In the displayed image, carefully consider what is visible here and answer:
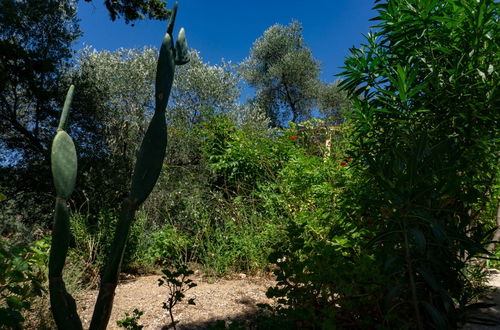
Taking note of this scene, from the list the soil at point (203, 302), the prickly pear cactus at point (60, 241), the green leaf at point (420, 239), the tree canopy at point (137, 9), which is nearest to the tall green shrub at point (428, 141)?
the green leaf at point (420, 239)

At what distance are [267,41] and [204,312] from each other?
1706cm

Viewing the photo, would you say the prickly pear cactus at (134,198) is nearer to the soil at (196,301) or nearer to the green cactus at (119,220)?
the green cactus at (119,220)

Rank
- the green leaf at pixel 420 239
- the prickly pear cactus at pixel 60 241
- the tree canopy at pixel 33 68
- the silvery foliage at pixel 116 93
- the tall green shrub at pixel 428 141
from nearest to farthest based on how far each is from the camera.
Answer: the prickly pear cactus at pixel 60 241, the green leaf at pixel 420 239, the tall green shrub at pixel 428 141, the tree canopy at pixel 33 68, the silvery foliage at pixel 116 93

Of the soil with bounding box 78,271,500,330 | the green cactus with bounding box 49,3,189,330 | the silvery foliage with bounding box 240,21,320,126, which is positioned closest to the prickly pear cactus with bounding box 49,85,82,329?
the green cactus with bounding box 49,3,189,330

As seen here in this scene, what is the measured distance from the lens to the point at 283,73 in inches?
696

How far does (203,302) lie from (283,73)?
15502 mm

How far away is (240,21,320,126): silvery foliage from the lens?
57.5 feet

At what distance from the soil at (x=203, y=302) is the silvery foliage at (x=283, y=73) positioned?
45.3 ft

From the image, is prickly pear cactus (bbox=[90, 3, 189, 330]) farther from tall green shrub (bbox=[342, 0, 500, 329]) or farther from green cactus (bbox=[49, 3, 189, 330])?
tall green shrub (bbox=[342, 0, 500, 329])

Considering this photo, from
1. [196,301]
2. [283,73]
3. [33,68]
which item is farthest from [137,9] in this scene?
[283,73]

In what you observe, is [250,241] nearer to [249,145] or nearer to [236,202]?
[236,202]

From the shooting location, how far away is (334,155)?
5.63 m

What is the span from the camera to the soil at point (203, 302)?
10.2 ft

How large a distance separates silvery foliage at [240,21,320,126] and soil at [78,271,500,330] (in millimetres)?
13793
